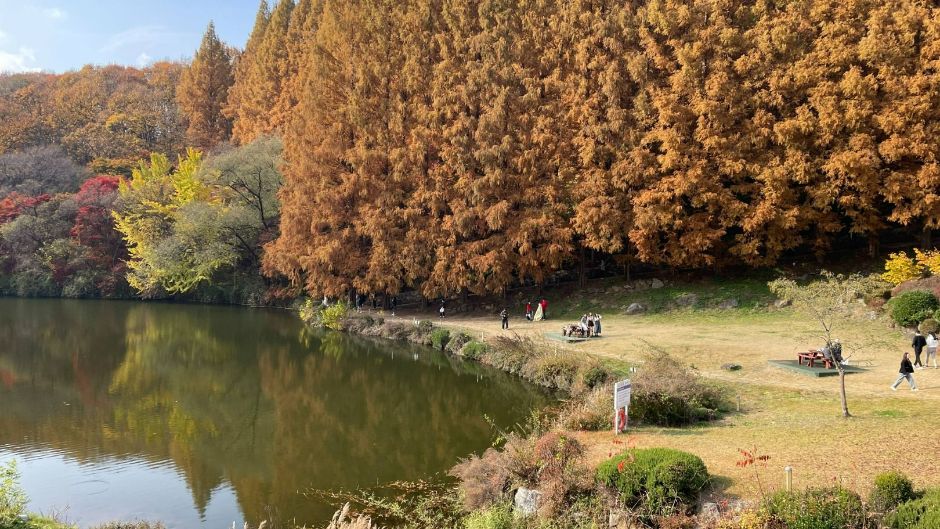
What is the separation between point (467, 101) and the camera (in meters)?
31.9

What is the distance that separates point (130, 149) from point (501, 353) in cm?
5633

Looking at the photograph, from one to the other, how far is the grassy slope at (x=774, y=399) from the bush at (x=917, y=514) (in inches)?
37.1

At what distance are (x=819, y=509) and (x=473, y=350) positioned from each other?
682 inches

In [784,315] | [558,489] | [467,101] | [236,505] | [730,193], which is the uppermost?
[467,101]

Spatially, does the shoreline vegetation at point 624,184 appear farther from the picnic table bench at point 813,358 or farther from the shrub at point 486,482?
the shrub at point 486,482

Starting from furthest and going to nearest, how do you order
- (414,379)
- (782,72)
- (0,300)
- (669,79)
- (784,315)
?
(0,300) < (669,79) < (782,72) < (784,315) < (414,379)

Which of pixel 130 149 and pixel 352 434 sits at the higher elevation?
pixel 130 149

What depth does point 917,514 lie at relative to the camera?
6855mm

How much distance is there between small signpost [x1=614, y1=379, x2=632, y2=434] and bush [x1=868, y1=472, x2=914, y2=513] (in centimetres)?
476

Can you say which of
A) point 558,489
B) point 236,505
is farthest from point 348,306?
point 558,489

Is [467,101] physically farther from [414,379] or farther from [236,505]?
[236,505]

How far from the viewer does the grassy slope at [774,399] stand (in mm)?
9414

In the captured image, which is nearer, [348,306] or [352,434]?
[352,434]

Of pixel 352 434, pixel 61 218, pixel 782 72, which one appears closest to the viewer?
pixel 352 434
